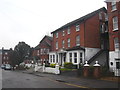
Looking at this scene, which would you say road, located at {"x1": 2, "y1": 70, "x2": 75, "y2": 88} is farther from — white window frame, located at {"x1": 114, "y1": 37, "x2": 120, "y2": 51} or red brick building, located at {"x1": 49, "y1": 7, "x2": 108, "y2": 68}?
red brick building, located at {"x1": 49, "y1": 7, "x2": 108, "y2": 68}

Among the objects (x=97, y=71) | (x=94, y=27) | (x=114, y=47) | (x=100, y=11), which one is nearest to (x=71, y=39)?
(x=94, y=27)

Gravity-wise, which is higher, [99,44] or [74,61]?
[99,44]

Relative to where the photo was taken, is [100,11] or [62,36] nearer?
[100,11]

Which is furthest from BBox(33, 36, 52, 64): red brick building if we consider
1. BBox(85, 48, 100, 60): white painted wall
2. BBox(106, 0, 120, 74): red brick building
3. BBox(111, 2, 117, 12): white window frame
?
BBox(111, 2, 117, 12): white window frame

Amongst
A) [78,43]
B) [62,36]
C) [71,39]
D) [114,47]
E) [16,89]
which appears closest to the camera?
[16,89]

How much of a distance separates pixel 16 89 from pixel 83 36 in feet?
67.7

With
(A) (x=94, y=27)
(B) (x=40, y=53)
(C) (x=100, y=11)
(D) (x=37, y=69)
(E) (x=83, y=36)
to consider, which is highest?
(C) (x=100, y=11)

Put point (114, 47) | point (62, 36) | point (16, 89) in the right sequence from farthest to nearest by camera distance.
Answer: point (62, 36) → point (114, 47) → point (16, 89)

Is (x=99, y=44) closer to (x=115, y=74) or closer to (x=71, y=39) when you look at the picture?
(x=71, y=39)

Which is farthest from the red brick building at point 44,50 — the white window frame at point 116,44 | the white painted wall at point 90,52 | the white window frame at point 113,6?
the white window frame at point 113,6

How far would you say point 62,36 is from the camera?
36.6 m

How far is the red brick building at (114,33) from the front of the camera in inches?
871

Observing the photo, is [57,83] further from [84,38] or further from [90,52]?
[84,38]

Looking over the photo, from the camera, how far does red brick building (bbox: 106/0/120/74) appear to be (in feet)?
72.6
